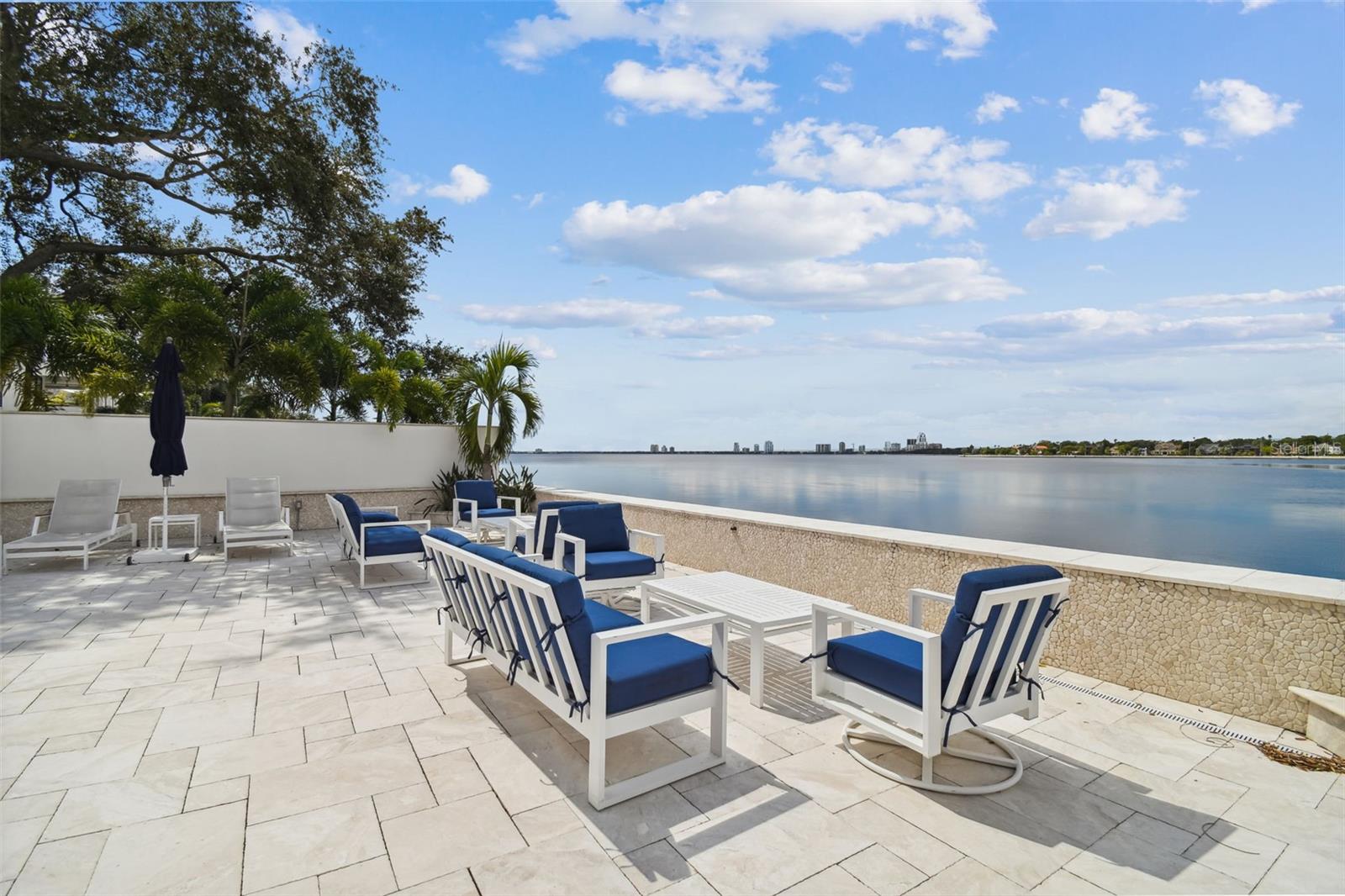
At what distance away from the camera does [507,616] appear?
3068mm

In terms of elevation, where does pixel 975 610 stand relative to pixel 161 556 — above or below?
above

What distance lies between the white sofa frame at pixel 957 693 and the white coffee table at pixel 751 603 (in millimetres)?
423

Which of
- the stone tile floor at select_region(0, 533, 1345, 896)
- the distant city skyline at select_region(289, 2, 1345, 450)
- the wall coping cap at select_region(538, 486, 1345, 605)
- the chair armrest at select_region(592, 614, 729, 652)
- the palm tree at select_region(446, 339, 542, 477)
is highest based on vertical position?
the distant city skyline at select_region(289, 2, 1345, 450)

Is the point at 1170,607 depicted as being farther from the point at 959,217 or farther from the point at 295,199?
the point at 295,199

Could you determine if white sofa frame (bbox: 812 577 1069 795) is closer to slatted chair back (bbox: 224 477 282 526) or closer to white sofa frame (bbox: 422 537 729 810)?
white sofa frame (bbox: 422 537 729 810)

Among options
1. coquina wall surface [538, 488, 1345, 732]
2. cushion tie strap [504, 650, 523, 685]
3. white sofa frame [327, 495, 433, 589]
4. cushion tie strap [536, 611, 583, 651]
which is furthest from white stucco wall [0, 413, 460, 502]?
cushion tie strap [536, 611, 583, 651]

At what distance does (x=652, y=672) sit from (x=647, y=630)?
186mm

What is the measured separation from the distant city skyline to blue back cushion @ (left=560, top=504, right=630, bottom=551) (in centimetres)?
522

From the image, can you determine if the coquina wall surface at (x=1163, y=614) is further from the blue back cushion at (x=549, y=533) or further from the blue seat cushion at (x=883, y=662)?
the blue back cushion at (x=549, y=533)

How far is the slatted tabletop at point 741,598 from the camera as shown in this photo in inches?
148

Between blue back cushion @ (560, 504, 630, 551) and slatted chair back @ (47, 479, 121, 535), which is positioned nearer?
blue back cushion @ (560, 504, 630, 551)

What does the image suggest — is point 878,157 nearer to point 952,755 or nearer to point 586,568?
point 586,568

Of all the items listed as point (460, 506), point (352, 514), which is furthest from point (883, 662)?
point (460, 506)

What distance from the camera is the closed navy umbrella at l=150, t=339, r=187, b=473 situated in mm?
7543
